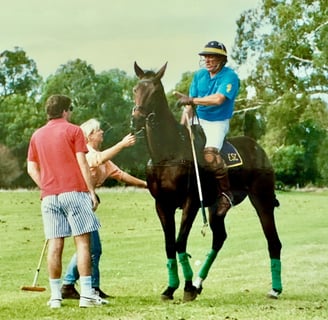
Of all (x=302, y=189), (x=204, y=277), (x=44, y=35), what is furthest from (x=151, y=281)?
(x=44, y=35)

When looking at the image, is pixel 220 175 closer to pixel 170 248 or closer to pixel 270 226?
pixel 170 248

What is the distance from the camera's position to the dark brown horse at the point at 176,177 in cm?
509


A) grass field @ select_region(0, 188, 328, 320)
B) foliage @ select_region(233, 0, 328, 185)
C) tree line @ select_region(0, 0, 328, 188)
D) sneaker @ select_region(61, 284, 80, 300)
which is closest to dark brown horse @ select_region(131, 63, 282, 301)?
grass field @ select_region(0, 188, 328, 320)

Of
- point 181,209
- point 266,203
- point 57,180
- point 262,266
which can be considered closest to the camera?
point 57,180

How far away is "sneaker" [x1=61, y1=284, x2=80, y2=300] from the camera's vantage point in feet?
17.7

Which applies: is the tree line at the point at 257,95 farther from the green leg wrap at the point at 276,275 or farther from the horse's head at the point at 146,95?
the green leg wrap at the point at 276,275

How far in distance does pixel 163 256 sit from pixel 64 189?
1.24m

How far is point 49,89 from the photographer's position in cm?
599

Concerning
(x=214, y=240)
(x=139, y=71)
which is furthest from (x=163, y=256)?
(x=139, y=71)

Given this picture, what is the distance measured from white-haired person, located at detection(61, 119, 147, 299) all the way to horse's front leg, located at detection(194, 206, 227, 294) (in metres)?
0.47

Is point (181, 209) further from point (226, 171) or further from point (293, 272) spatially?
point (293, 272)

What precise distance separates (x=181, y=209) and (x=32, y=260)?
1290 millimetres

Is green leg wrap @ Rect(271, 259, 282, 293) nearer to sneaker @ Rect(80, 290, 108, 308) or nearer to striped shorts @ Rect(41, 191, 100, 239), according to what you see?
sneaker @ Rect(80, 290, 108, 308)

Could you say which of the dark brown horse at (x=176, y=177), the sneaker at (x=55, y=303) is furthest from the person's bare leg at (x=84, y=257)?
the dark brown horse at (x=176, y=177)
